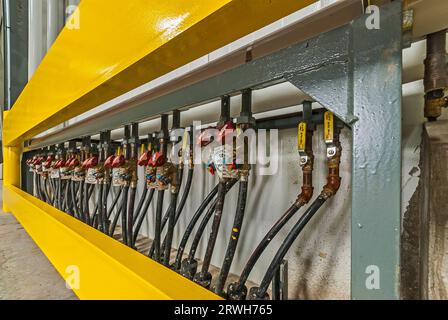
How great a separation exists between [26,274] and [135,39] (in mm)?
994

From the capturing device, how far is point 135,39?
44 cm

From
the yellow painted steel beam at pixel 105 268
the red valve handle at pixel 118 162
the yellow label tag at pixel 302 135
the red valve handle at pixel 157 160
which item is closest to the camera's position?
the yellow painted steel beam at pixel 105 268

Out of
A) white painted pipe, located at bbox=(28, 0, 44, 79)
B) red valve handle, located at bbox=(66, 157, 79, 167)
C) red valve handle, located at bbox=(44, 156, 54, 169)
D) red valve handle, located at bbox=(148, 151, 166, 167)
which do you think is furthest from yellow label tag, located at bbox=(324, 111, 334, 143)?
white painted pipe, located at bbox=(28, 0, 44, 79)

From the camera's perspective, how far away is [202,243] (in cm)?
105

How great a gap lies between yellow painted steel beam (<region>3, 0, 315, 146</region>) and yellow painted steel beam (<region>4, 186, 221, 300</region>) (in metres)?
0.37

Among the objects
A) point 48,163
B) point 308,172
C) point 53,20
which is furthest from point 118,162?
point 53,20

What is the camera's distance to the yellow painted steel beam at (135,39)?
31 cm

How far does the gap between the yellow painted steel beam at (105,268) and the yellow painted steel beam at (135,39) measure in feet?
1.22

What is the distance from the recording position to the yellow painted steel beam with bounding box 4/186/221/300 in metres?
0.38

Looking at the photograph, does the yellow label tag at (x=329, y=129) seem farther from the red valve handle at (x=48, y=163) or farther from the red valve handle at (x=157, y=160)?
the red valve handle at (x=48, y=163)

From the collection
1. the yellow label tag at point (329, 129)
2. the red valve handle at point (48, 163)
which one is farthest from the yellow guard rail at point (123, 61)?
the red valve handle at point (48, 163)
